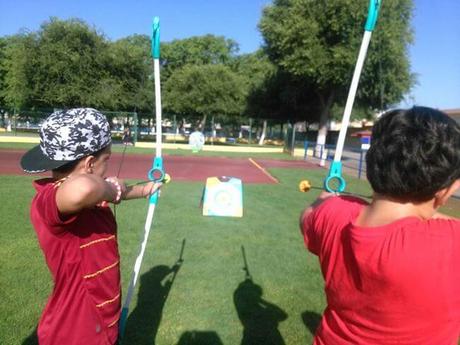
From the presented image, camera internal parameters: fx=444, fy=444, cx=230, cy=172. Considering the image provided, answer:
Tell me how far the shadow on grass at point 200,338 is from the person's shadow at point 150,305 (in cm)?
27

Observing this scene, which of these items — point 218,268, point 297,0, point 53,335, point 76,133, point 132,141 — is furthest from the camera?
point 132,141

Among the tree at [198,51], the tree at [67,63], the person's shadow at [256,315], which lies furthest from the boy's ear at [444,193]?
the tree at [198,51]

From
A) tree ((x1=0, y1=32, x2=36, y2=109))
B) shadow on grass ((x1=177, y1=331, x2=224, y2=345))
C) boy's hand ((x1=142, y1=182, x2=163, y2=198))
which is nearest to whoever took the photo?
boy's hand ((x1=142, y1=182, x2=163, y2=198))

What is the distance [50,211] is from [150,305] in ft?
9.43

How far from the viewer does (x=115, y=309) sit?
89.0 inches

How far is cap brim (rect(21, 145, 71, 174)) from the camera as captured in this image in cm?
195

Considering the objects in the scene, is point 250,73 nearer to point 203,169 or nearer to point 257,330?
point 203,169

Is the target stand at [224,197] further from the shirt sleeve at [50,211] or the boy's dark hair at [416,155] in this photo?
the boy's dark hair at [416,155]

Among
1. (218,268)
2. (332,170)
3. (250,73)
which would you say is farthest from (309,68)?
(250,73)

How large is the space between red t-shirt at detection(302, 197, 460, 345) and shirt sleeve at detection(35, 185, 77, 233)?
103 centimetres

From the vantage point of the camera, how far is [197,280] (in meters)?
5.17

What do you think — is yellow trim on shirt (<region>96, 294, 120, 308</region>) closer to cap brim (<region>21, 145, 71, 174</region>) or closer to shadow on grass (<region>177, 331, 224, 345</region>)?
cap brim (<region>21, 145, 71, 174</region>)

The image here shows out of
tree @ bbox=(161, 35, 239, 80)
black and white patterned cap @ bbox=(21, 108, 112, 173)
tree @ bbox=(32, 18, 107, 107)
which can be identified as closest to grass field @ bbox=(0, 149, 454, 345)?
black and white patterned cap @ bbox=(21, 108, 112, 173)

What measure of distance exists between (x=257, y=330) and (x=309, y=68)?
23.1 m
